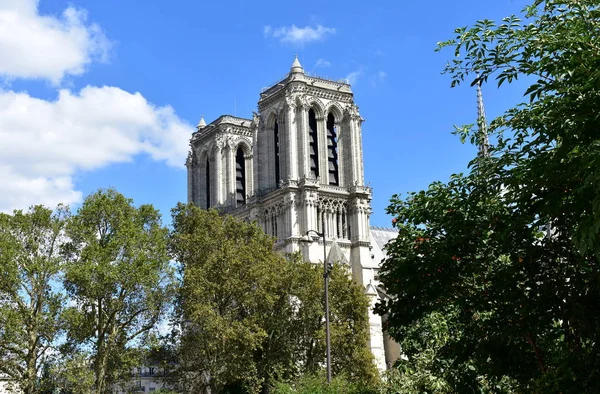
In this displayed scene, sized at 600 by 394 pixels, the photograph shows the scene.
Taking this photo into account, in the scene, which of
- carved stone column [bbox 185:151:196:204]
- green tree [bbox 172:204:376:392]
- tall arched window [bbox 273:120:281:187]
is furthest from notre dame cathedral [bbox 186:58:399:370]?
green tree [bbox 172:204:376:392]

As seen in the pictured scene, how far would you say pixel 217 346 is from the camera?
37.9 meters

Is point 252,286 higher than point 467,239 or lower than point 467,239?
higher

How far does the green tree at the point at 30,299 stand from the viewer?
106ft

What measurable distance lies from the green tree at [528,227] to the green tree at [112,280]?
57.0 feet

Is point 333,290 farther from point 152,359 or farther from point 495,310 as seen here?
point 495,310

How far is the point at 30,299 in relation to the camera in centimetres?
3338

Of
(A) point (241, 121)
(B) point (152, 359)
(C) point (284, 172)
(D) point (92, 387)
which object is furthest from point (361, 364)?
(A) point (241, 121)

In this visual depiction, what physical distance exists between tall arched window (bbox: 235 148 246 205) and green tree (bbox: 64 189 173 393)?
52.5 m

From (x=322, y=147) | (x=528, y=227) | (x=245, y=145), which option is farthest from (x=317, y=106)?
(x=528, y=227)

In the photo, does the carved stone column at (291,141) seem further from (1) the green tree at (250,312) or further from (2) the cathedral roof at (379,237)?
(1) the green tree at (250,312)

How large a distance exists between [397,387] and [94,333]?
15.7m

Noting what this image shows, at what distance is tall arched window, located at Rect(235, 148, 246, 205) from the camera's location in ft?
295

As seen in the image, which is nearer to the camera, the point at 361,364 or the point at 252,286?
the point at 252,286

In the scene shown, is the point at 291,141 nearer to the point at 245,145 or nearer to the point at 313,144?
the point at 313,144
